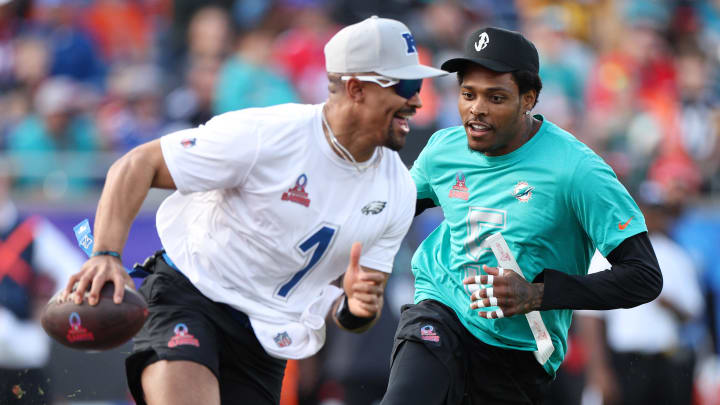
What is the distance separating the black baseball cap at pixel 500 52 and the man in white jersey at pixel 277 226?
254 mm

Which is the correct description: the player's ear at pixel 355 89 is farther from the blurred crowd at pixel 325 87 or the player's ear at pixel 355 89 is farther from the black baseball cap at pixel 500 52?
the blurred crowd at pixel 325 87

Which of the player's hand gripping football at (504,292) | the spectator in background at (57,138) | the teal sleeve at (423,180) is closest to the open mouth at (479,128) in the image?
the teal sleeve at (423,180)

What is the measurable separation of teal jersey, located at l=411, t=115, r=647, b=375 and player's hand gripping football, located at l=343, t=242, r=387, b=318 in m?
0.75

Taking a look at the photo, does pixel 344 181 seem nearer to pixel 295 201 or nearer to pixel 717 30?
pixel 295 201

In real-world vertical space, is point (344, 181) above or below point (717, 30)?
above

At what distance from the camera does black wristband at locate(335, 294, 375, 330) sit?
497 centimetres

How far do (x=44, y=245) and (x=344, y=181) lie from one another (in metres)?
4.74

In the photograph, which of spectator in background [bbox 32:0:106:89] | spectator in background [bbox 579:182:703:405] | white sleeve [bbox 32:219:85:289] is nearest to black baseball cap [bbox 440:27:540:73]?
spectator in background [bbox 579:182:703:405]

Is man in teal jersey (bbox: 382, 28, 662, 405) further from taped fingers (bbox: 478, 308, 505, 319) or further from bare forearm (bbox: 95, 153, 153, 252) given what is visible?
bare forearm (bbox: 95, 153, 153, 252)

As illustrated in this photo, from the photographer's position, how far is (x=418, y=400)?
504 centimetres

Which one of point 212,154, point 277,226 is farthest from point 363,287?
point 212,154

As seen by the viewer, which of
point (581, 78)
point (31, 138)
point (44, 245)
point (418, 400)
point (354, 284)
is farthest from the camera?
point (581, 78)

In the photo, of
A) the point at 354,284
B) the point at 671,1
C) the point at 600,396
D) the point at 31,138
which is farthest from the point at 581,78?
the point at 354,284

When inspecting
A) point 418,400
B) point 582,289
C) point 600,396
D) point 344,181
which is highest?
point 344,181
